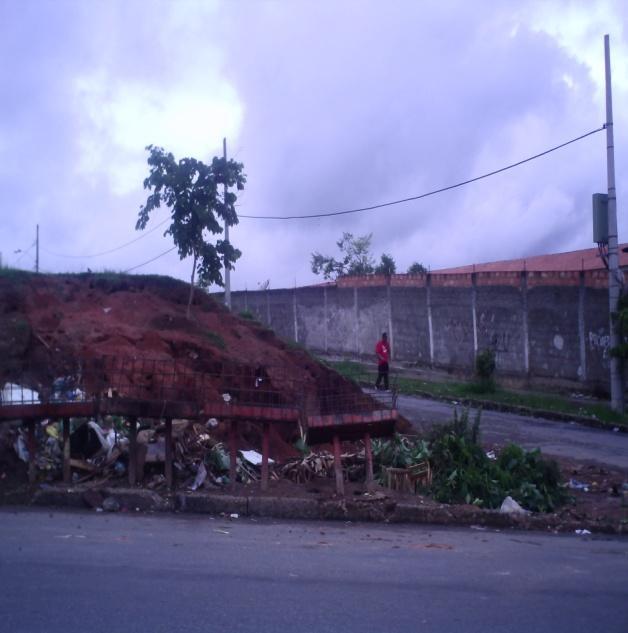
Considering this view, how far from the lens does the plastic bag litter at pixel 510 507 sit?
955 cm

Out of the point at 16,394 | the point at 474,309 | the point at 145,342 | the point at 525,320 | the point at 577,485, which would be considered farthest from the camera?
the point at 474,309

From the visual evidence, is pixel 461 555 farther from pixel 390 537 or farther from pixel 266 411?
pixel 266 411

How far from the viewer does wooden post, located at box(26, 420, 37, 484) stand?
1006 centimetres

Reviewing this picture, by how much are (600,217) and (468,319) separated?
738 cm

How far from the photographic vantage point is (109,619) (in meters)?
5.36

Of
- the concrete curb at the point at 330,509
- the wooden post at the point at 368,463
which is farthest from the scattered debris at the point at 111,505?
the wooden post at the point at 368,463

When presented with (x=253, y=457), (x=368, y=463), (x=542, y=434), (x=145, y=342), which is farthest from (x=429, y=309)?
(x=368, y=463)

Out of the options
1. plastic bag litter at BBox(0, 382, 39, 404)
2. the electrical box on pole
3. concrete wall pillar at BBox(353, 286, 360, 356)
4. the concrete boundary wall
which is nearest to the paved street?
plastic bag litter at BBox(0, 382, 39, 404)

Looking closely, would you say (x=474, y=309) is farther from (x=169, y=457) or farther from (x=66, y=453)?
(x=66, y=453)

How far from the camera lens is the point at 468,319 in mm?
25672

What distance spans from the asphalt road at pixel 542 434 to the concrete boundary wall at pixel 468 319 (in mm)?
3815

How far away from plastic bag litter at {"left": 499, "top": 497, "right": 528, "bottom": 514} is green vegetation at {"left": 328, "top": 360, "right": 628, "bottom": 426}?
791cm

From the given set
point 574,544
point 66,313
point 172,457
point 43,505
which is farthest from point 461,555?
point 66,313

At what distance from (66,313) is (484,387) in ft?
40.3
